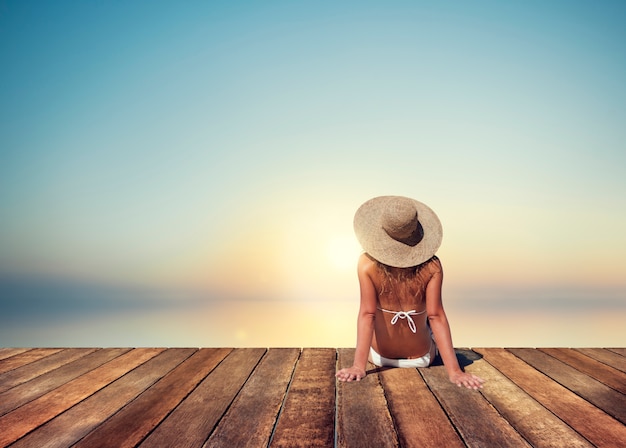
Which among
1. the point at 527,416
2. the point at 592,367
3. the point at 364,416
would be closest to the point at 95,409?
the point at 364,416

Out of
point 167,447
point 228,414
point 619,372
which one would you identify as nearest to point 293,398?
point 228,414

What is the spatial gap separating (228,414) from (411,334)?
140cm

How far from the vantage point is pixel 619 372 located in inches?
130

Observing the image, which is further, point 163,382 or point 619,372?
point 619,372

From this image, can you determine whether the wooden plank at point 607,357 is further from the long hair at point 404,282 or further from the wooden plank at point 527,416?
the long hair at point 404,282

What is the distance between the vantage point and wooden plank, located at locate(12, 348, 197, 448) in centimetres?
217

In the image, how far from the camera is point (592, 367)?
3.43 m

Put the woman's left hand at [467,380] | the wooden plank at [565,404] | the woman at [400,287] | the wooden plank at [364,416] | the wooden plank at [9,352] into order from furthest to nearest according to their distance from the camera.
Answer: the wooden plank at [9,352], the woman at [400,287], the woman's left hand at [467,380], the wooden plank at [565,404], the wooden plank at [364,416]

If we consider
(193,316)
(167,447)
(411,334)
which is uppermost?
(193,316)

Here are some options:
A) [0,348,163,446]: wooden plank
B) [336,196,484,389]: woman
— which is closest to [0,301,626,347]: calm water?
[0,348,163,446]: wooden plank

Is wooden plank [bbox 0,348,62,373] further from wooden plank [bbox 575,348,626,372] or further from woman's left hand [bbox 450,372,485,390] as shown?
wooden plank [bbox 575,348,626,372]

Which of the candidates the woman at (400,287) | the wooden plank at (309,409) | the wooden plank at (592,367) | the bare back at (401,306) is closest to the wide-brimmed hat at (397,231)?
the woman at (400,287)

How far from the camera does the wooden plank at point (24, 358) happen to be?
11.6ft

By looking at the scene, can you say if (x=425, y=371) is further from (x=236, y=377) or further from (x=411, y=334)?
(x=236, y=377)
